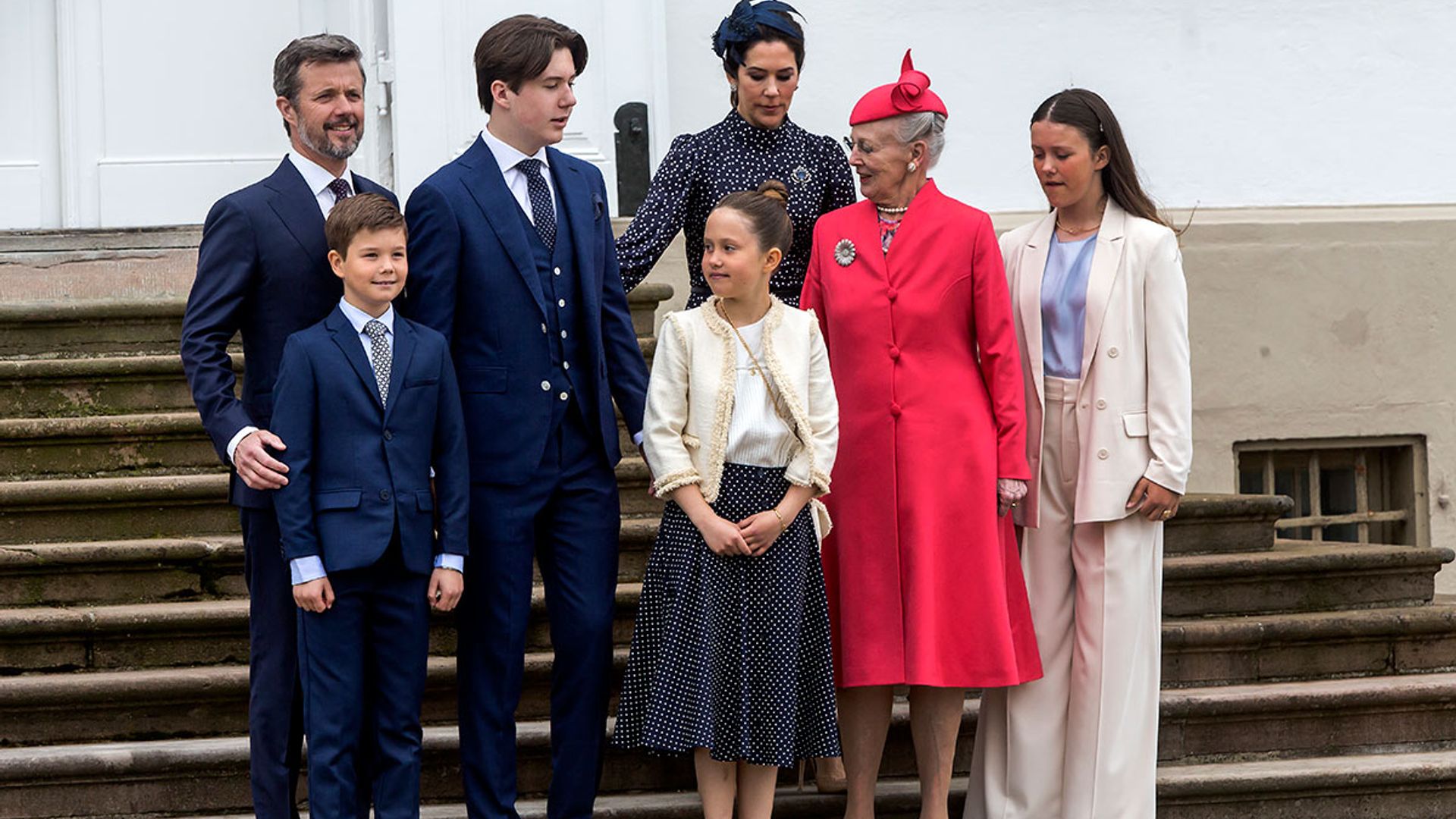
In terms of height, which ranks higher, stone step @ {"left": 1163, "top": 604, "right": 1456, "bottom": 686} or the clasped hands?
the clasped hands

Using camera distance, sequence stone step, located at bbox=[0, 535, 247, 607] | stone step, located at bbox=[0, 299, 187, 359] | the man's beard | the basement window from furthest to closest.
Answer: the basement window < stone step, located at bbox=[0, 299, 187, 359] < stone step, located at bbox=[0, 535, 247, 607] < the man's beard

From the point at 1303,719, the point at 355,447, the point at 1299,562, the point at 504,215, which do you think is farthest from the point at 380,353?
the point at 1299,562

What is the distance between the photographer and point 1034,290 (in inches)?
163

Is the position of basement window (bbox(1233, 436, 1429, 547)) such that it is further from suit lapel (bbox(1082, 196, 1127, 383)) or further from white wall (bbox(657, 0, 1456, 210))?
suit lapel (bbox(1082, 196, 1127, 383))

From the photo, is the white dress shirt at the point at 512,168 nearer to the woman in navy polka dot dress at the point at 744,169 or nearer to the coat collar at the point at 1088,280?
the woman in navy polka dot dress at the point at 744,169

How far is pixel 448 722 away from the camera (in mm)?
4461

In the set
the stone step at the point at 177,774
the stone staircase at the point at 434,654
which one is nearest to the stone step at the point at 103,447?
the stone staircase at the point at 434,654

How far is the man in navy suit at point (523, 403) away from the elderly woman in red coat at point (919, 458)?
1.91 feet

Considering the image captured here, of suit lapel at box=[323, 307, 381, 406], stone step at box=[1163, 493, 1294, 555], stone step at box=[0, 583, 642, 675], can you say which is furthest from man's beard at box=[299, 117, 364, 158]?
stone step at box=[1163, 493, 1294, 555]

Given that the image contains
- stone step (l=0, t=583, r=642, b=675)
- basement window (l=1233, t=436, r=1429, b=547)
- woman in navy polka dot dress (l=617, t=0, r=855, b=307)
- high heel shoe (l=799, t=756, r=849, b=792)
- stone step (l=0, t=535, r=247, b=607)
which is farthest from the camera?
basement window (l=1233, t=436, r=1429, b=547)

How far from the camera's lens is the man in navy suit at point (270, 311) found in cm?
362

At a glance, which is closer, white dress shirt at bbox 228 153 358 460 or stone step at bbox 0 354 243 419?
white dress shirt at bbox 228 153 358 460

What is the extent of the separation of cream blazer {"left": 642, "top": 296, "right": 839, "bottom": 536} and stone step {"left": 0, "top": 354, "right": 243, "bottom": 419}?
6.48 feet

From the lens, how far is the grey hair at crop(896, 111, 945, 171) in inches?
157
